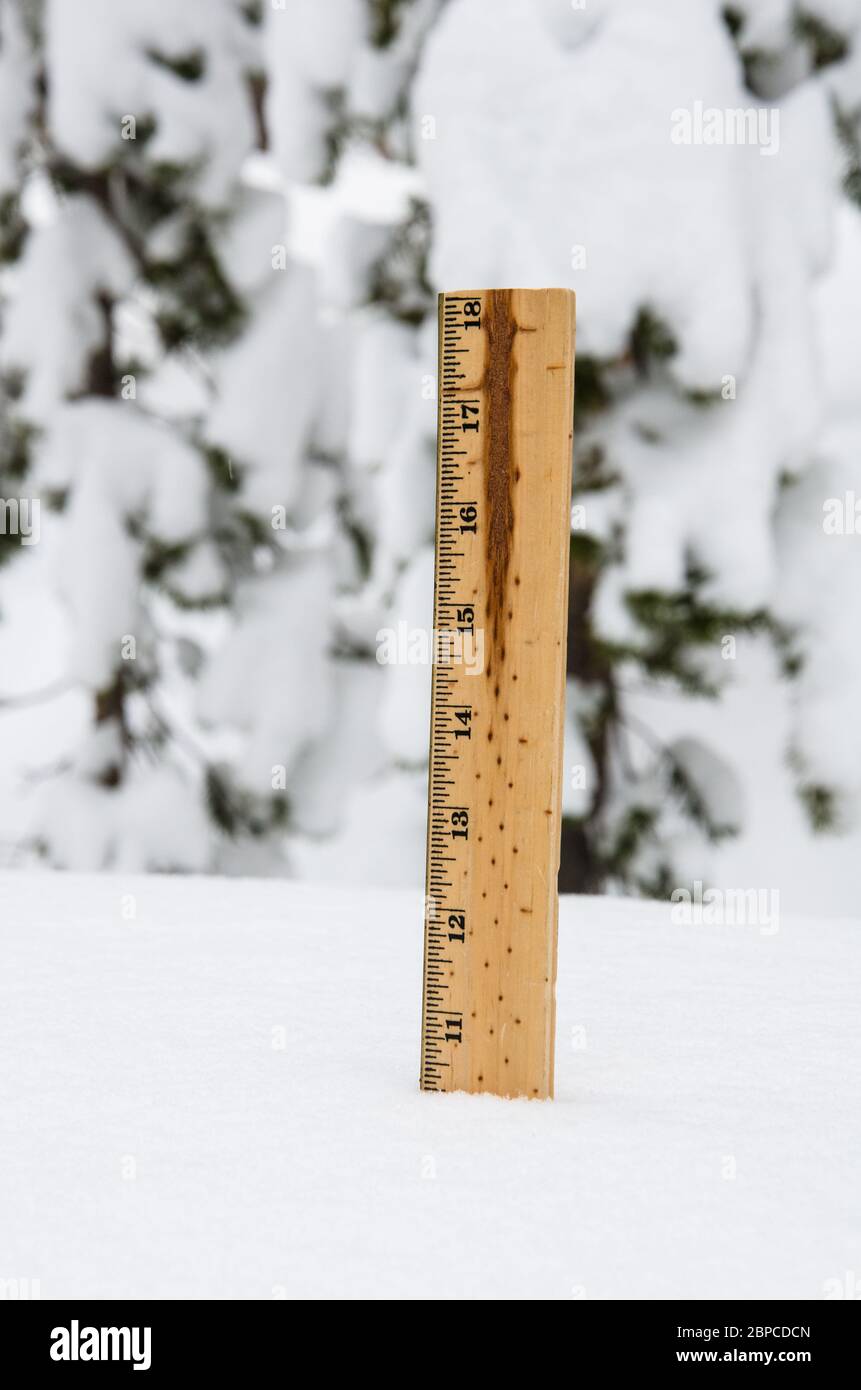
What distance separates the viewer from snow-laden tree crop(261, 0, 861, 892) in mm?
4449

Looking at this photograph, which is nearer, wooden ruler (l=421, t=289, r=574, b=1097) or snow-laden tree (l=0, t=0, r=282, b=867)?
wooden ruler (l=421, t=289, r=574, b=1097)

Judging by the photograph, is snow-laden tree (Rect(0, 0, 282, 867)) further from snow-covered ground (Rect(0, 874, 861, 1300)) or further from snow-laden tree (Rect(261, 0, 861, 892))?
snow-covered ground (Rect(0, 874, 861, 1300))

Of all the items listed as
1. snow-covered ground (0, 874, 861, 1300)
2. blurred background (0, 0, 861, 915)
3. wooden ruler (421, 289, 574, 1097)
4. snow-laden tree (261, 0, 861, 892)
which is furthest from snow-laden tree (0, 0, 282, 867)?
wooden ruler (421, 289, 574, 1097)

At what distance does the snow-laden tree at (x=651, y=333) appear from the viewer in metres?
4.45

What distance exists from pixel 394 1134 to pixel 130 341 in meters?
5.48

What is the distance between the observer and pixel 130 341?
6.41 m

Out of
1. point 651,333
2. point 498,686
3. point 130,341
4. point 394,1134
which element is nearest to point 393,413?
point 651,333

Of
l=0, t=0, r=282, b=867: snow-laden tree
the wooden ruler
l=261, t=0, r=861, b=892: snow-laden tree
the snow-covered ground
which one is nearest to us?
the snow-covered ground

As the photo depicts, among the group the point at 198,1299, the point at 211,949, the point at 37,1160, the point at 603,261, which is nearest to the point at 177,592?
the point at 603,261

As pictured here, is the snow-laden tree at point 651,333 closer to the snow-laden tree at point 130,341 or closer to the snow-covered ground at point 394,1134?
the snow-laden tree at point 130,341

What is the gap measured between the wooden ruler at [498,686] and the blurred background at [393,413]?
9.29ft

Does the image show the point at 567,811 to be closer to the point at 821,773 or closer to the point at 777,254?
the point at 821,773

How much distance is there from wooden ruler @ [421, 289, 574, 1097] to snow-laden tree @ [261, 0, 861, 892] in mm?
2830

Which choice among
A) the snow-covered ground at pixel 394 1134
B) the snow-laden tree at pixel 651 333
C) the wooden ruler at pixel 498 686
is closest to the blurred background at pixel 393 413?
the snow-laden tree at pixel 651 333
